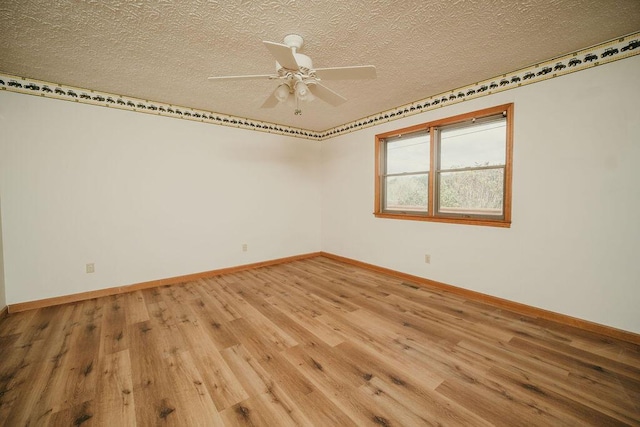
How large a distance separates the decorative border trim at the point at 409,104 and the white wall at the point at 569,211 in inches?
3.4

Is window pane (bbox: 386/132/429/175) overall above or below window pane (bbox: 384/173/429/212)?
above

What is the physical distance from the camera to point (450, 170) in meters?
3.38

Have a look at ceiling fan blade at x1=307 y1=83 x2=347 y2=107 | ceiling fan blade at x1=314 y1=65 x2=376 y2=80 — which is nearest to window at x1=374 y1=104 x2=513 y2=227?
ceiling fan blade at x1=307 y1=83 x2=347 y2=107

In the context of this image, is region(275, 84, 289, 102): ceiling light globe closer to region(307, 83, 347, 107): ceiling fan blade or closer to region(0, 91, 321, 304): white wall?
region(307, 83, 347, 107): ceiling fan blade

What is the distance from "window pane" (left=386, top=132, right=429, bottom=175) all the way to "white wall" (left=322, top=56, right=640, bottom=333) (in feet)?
1.41

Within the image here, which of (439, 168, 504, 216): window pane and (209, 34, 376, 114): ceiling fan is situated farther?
(439, 168, 504, 216): window pane

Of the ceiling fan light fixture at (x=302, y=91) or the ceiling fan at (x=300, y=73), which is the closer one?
the ceiling fan at (x=300, y=73)

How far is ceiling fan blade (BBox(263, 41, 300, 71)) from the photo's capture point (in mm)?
1518

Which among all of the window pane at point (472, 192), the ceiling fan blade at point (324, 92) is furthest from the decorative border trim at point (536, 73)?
the ceiling fan blade at point (324, 92)

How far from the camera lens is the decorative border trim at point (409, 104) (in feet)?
7.34

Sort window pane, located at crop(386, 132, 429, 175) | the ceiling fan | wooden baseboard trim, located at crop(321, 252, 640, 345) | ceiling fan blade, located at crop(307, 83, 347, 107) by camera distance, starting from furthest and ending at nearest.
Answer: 1. window pane, located at crop(386, 132, 429, 175)
2. wooden baseboard trim, located at crop(321, 252, 640, 345)
3. ceiling fan blade, located at crop(307, 83, 347, 107)
4. the ceiling fan

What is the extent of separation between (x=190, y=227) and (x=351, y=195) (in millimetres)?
2777

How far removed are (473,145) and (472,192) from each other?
596 mm

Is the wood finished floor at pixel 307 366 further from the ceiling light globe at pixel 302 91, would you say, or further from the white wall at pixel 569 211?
the ceiling light globe at pixel 302 91
